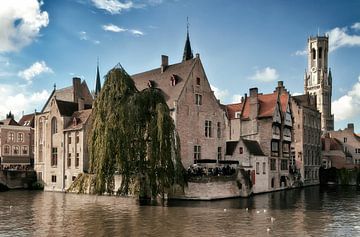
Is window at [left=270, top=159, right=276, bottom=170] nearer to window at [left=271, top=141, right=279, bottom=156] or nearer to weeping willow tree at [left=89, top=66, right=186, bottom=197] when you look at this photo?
window at [left=271, top=141, right=279, bottom=156]

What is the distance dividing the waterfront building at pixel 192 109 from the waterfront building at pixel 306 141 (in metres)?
17.7

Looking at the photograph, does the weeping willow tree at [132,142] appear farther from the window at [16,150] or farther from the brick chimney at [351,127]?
the brick chimney at [351,127]

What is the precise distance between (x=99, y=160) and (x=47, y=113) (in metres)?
28.2

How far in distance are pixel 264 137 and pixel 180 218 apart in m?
28.4

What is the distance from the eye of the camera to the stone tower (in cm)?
12644

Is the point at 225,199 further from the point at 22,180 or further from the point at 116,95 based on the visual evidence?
the point at 22,180

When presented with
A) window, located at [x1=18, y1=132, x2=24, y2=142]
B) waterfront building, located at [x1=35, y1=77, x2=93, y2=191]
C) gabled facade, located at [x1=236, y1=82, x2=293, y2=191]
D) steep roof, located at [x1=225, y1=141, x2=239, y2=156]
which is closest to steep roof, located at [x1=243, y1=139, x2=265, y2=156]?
gabled facade, located at [x1=236, y1=82, x2=293, y2=191]

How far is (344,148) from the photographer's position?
250ft

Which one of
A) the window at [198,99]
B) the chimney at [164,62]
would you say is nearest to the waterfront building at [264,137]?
the window at [198,99]

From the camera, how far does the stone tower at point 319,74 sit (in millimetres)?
126438

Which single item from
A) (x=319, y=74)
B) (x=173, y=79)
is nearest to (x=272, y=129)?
(x=173, y=79)

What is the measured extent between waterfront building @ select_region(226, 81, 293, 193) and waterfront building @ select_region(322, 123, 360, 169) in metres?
19.0

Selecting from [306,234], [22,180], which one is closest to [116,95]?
[306,234]

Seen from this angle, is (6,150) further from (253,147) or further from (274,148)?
(274,148)
